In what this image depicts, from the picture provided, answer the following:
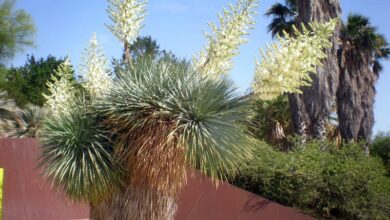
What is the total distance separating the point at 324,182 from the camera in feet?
32.9

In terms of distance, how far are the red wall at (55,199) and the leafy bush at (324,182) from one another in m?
0.56

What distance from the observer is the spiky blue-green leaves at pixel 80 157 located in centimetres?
783

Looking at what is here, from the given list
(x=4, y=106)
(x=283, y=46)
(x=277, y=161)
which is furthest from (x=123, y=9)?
(x=4, y=106)

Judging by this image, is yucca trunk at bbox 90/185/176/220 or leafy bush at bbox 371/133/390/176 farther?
leafy bush at bbox 371/133/390/176

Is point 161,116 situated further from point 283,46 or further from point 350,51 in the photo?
point 350,51

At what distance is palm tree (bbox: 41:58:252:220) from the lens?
7.43 meters

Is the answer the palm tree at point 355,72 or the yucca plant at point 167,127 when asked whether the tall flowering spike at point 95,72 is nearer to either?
the yucca plant at point 167,127

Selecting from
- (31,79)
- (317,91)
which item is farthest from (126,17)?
(31,79)

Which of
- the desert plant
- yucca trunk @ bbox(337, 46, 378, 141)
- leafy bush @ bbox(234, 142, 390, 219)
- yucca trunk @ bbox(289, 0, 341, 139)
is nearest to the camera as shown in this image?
leafy bush @ bbox(234, 142, 390, 219)

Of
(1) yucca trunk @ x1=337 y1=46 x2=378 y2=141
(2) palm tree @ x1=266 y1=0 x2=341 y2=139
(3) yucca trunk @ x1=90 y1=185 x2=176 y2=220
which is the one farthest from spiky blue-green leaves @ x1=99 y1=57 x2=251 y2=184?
(1) yucca trunk @ x1=337 y1=46 x2=378 y2=141

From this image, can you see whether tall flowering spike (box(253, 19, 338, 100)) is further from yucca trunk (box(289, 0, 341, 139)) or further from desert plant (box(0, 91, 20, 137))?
desert plant (box(0, 91, 20, 137))

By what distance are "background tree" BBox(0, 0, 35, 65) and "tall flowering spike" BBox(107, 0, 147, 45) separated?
21.0 m

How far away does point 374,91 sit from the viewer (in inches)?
1153

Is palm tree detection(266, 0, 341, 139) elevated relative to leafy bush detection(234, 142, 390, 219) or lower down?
elevated
